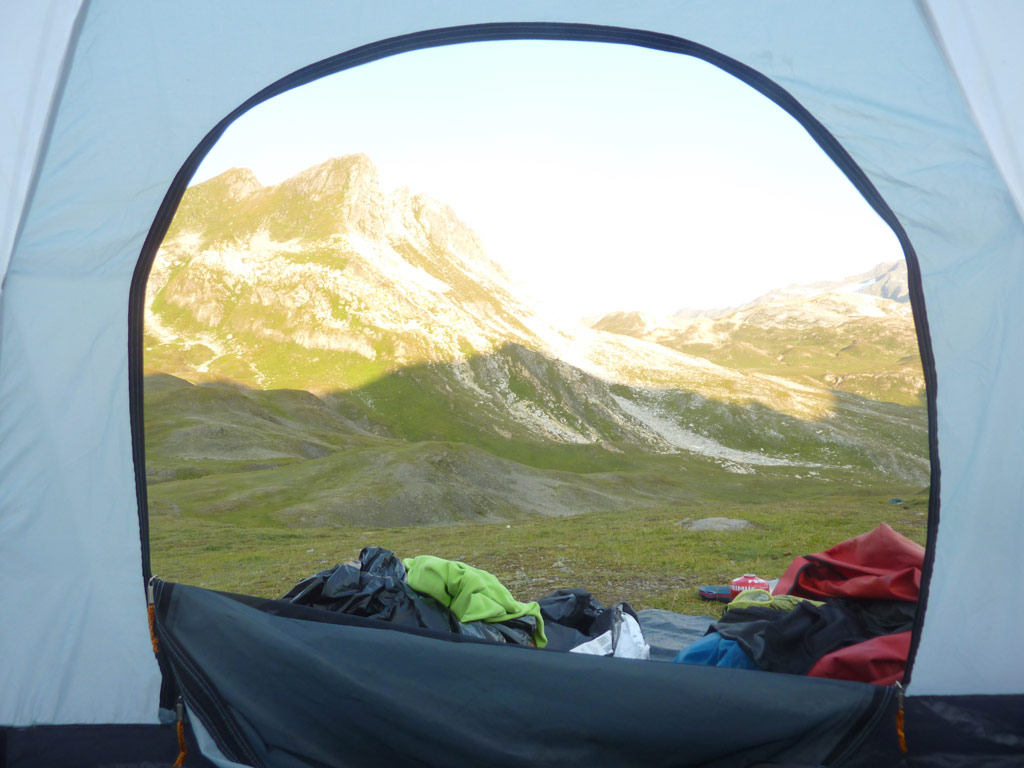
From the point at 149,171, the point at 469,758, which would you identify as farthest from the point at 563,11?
the point at 469,758

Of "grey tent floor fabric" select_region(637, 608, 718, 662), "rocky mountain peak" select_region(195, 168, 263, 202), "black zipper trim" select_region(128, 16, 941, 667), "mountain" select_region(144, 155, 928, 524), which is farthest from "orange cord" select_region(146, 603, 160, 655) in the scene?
"rocky mountain peak" select_region(195, 168, 263, 202)

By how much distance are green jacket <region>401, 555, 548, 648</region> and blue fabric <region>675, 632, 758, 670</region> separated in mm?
1300

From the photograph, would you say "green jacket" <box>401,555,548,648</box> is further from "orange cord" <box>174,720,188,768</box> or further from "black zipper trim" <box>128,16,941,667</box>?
"black zipper trim" <box>128,16,941,667</box>

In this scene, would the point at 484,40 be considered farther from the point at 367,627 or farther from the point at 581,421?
the point at 581,421

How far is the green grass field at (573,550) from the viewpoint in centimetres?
1108

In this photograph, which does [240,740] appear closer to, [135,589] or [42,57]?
[135,589]

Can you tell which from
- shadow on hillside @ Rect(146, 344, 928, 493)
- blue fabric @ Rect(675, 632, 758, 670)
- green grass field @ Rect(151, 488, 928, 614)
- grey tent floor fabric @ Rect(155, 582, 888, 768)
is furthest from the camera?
shadow on hillside @ Rect(146, 344, 928, 493)

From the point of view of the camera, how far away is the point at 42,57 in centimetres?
416

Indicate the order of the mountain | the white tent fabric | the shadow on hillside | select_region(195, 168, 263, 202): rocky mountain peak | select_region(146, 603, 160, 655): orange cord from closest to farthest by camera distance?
the white tent fabric, select_region(146, 603, 160, 655): orange cord, the mountain, the shadow on hillside, select_region(195, 168, 263, 202): rocky mountain peak

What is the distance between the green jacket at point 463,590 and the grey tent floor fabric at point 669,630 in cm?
146

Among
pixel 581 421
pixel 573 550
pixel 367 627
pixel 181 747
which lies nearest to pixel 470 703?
pixel 367 627

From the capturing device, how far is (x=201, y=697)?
425 cm

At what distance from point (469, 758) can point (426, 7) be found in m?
4.40

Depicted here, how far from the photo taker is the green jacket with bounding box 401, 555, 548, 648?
5.20 metres
